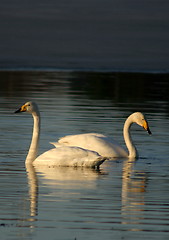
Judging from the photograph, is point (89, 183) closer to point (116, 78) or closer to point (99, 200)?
point (99, 200)

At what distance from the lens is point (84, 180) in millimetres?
10219

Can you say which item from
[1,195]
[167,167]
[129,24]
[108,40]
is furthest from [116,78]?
[1,195]

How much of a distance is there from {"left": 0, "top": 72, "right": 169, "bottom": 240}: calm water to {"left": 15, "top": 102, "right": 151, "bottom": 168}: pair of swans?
165 mm

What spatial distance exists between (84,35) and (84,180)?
2527 cm

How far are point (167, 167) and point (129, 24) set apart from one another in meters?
26.9

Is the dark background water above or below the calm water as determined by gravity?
above

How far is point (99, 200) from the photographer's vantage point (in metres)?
8.73

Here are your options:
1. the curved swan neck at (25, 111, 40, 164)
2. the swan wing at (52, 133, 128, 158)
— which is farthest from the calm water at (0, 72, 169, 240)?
the swan wing at (52, 133, 128, 158)

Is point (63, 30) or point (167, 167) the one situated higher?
point (63, 30)

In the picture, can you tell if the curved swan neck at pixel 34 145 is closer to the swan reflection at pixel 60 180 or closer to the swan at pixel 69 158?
the swan at pixel 69 158

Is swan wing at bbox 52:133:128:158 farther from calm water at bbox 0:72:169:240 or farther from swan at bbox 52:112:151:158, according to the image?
calm water at bbox 0:72:169:240

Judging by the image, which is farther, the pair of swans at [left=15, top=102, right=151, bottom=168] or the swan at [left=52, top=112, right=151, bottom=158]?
the swan at [left=52, top=112, right=151, bottom=158]

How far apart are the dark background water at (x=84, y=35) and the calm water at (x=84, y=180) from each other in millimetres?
8421

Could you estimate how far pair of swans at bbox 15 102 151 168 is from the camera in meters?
11.4
